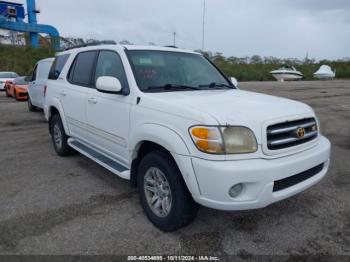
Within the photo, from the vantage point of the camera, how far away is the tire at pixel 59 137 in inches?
219

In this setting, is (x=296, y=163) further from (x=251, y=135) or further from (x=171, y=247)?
(x=171, y=247)

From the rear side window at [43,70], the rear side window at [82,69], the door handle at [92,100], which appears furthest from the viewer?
the rear side window at [43,70]

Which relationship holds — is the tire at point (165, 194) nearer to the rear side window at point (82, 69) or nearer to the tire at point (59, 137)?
the rear side window at point (82, 69)

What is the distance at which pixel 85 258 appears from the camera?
2.78 meters

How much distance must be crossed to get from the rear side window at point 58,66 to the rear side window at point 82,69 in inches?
21.8

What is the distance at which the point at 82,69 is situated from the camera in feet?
15.9

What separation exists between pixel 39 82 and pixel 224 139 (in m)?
9.48

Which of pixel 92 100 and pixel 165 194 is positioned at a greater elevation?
pixel 92 100

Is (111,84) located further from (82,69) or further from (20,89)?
(20,89)

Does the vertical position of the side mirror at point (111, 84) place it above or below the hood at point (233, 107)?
above

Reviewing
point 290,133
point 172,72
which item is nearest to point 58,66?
point 172,72

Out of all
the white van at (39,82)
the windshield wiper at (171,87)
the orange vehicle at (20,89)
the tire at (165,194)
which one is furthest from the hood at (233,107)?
the orange vehicle at (20,89)

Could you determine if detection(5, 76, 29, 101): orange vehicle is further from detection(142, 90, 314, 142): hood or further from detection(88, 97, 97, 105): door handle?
detection(142, 90, 314, 142): hood

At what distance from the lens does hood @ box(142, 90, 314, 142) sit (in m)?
2.76
